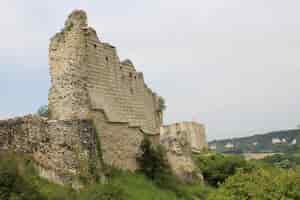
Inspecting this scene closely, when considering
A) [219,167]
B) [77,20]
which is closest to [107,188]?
[77,20]

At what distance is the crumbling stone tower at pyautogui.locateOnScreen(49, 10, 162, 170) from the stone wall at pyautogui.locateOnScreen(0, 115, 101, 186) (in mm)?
1836

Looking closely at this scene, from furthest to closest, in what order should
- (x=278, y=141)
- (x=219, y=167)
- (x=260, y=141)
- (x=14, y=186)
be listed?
(x=260, y=141) < (x=278, y=141) < (x=219, y=167) < (x=14, y=186)

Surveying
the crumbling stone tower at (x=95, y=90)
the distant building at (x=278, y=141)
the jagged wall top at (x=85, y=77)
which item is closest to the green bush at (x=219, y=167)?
the crumbling stone tower at (x=95, y=90)

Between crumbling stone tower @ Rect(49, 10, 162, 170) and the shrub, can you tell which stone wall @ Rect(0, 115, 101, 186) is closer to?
crumbling stone tower @ Rect(49, 10, 162, 170)

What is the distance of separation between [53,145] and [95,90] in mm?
4097

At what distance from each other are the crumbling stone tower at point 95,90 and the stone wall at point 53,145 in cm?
184

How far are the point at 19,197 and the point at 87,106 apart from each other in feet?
23.9

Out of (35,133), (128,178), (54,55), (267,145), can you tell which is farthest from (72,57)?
(267,145)

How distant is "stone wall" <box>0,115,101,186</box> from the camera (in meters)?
18.5

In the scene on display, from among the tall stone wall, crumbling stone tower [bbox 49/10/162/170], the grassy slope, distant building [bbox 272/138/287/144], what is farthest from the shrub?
distant building [bbox 272/138/287/144]

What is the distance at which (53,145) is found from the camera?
18766mm

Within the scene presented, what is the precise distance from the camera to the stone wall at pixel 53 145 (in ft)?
60.6

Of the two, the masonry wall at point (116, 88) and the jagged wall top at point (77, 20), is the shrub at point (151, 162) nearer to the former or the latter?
the masonry wall at point (116, 88)

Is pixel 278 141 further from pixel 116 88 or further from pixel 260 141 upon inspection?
pixel 116 88
